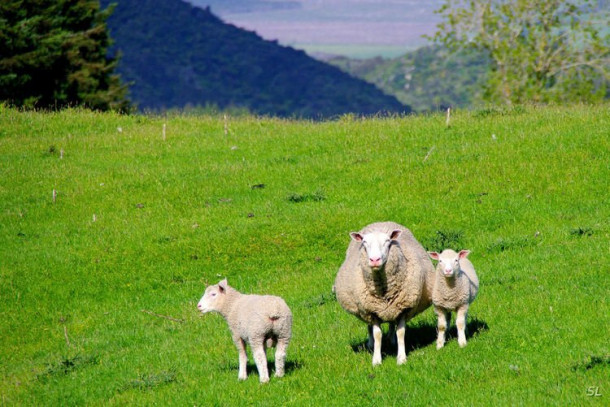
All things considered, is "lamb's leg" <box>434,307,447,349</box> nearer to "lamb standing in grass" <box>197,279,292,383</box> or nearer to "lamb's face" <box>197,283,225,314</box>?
"lamb standing in grass" <box>197,279,292,383</box>

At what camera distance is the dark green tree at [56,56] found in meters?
52.1

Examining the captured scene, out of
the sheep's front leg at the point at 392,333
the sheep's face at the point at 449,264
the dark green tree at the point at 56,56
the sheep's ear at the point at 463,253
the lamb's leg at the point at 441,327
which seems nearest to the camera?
the sheep's face at the point at 449,264

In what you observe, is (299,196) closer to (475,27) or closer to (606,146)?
(606,146)

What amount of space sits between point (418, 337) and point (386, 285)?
71.5 inches

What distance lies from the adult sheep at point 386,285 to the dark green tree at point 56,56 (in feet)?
131

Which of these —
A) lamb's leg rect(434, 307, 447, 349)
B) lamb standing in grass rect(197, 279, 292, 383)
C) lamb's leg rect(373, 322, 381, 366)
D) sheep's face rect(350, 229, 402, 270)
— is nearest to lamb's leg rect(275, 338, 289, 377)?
lamb standing in grass rect(197, 279, 292, 383)

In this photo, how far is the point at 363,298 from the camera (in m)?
11.9

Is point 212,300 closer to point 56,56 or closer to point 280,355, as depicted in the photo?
point 280,355

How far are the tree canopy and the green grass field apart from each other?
18.9m

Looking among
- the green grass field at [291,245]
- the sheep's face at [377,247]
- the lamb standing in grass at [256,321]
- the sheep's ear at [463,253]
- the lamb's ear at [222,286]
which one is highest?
the sheep's face at [377,247]

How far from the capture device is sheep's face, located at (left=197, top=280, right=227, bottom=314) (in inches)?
457

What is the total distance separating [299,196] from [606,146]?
9.42 metres

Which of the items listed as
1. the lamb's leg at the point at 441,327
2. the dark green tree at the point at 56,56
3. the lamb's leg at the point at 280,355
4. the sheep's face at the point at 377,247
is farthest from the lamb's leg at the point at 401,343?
the dark green tree at the point at 56,56

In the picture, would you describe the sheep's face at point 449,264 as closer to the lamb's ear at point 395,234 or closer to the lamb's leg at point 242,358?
the lamb's ear at point 395,234
